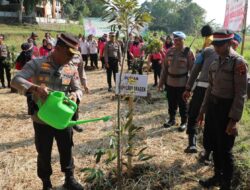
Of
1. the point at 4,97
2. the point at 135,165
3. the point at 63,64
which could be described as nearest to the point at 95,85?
the point at 4,97

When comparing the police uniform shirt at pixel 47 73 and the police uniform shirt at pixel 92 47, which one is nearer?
the police uniform shirt at pixel 47 73

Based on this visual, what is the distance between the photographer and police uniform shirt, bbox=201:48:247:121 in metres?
2.91

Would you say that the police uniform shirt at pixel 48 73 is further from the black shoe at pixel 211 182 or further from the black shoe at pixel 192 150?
the black shoe at pixel 192 150

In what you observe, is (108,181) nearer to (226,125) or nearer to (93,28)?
(226,125)

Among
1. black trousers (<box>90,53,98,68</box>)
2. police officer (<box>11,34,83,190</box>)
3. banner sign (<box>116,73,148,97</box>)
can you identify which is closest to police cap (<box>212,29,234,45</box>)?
banner sign (<box>116,73,148,97</box>)

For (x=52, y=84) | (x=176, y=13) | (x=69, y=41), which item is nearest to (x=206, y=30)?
(x=69, y=41)

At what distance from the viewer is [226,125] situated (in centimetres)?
315

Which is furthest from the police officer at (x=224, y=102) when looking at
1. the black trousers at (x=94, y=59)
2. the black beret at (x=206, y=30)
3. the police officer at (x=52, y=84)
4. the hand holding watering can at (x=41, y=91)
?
the black trousers at (x=94, y=59)

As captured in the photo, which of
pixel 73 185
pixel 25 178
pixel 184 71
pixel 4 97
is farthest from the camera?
pixel 4 97

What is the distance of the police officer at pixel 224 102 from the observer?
2.93 metres

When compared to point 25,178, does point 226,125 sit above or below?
above

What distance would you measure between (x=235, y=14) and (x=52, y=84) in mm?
4345

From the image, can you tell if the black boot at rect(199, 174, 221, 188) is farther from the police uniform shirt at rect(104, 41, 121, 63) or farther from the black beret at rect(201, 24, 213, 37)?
the police uniform shirt at rect(104, 41, 121, 63)

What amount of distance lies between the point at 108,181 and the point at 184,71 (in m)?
2.51
